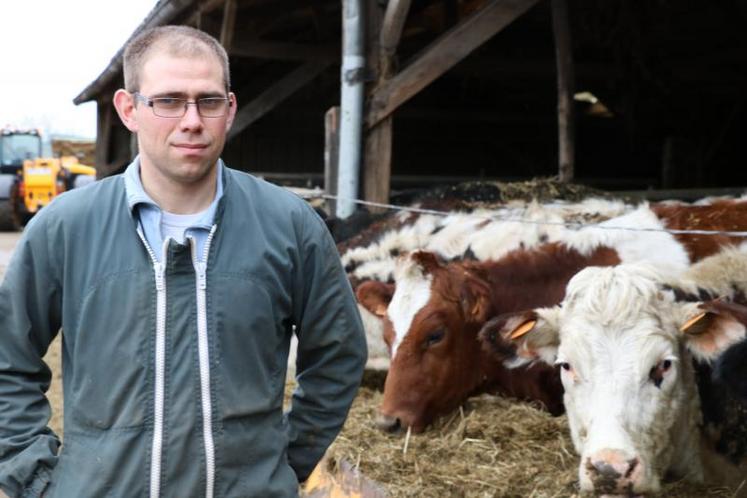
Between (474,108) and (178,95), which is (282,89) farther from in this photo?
(178,95)

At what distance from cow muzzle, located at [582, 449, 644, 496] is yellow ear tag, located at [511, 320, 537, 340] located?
0.78 meters

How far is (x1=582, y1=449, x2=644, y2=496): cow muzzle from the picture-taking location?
3.22 meters

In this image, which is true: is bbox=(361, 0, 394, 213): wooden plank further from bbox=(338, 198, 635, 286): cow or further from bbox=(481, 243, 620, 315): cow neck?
bbox=(481, 243, 620, 315): cow neck

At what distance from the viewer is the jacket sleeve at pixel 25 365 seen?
210 centimetres

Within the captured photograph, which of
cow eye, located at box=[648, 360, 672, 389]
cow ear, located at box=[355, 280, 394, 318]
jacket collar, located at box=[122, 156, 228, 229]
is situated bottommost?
cow ear, located at box=[355, 280, 394, 318]

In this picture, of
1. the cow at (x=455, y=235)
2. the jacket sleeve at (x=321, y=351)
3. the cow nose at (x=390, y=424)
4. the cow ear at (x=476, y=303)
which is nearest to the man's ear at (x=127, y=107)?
the jacket sleeve at (x=321, y=351)

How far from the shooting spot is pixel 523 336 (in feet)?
13.2

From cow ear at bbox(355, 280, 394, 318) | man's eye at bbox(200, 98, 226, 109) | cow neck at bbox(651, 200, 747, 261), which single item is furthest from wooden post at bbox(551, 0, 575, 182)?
man's eye at bbox(200, 98, 226, 109)

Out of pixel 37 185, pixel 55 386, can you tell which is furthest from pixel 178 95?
pixel 37 185

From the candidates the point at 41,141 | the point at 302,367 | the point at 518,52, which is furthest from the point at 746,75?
the point at 41,141

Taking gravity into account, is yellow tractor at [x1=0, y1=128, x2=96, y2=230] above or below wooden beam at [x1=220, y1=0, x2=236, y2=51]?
below

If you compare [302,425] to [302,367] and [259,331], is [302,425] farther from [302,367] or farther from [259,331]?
[259,331]

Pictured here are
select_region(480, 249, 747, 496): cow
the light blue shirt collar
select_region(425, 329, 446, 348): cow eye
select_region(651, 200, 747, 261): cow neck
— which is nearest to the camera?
the light blue shirt collar

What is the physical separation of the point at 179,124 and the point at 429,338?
2910 millimetres
